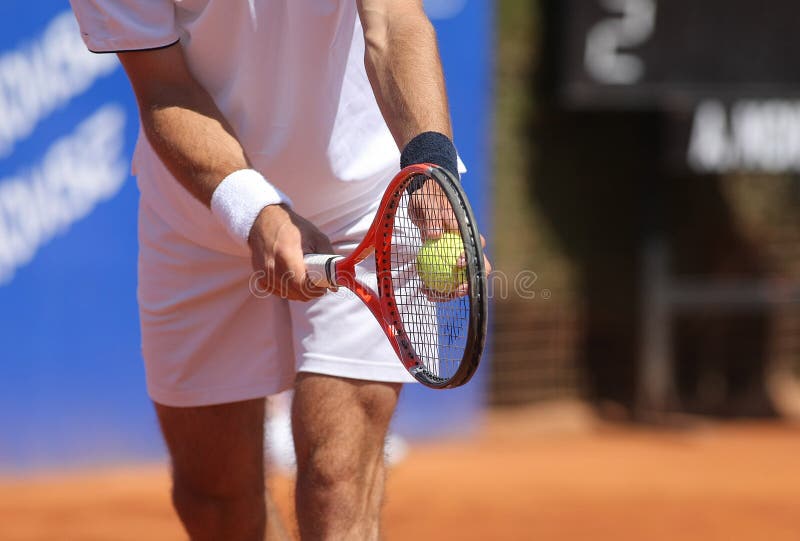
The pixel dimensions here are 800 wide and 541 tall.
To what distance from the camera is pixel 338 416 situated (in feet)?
7.80

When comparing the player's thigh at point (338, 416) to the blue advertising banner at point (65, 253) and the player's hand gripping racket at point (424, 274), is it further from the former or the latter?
the blue advertising banner at point (65, 253)

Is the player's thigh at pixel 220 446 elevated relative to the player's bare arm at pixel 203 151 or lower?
lower

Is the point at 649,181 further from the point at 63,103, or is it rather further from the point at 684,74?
the point at 63,103

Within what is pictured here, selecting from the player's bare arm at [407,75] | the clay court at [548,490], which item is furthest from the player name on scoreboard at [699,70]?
the player's bare arm at [407,75]

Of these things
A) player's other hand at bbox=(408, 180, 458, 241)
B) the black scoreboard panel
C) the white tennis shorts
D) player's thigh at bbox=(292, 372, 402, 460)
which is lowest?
player's thigh at bbox=(292, 372, 402, 460)

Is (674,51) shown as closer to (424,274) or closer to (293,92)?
(293,92)

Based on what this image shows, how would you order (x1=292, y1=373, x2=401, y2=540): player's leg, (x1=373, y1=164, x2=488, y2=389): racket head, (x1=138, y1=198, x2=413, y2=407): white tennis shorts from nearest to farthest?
1. (x1=373, y1=164, x2=488, y2=389): racket head
2. (x1=292, y1=373, x2=401, y2=540): player's leg
3. (x1=138, y1=198, x2=413, y2=407): white tennis shorts

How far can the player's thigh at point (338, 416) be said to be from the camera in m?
2.36

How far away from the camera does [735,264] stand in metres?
6.75

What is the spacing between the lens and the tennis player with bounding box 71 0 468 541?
218 cm

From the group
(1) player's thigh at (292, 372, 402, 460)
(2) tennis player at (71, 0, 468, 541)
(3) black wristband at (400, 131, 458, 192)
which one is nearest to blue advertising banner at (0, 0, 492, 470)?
(2) tennis player at (71, 0, 468, 541)

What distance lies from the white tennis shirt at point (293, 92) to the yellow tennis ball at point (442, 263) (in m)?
0.47

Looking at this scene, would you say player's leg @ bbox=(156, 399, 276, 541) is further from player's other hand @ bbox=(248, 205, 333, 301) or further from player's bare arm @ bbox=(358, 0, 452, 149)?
player's bare arm @ bbox=(358, 0, 452, 149)

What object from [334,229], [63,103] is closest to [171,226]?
[334,229]
